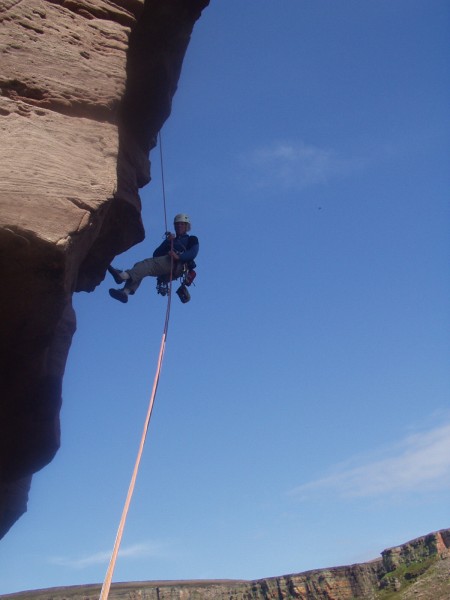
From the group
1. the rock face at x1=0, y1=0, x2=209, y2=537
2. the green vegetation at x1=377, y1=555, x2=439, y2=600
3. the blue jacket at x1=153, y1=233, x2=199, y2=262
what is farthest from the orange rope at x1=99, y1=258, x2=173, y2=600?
the green vegetation at x1=377, y1=555, x2=439, y2=600

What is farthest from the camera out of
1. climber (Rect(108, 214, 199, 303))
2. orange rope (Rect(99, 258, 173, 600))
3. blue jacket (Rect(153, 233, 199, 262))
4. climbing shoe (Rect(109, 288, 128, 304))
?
blue jacket (Rect(153, 233, 199, 262))

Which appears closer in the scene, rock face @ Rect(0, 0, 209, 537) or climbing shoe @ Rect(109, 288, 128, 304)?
rock face @ Rect(0, 0, 209, 537)

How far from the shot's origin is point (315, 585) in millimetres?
75938

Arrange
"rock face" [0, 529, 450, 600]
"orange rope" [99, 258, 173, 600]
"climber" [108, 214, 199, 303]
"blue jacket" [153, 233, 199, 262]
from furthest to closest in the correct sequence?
"rock face" [0, 529, 450, 600]
"blue jacket" [153, 233, 199, 262]
"climber" [108, 214, 199, 303]
"orange rope" [99, 258, 173, 600]

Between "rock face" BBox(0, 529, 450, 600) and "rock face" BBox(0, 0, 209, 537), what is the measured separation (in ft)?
201

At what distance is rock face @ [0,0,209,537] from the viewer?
5973 mm

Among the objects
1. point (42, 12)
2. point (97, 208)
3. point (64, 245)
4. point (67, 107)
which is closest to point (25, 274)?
point (64, 245)

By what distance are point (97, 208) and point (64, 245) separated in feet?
2.23

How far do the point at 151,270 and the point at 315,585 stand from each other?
257 feet

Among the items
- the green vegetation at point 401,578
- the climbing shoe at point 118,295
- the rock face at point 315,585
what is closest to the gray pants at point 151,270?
the climbing shoe at point 118,295

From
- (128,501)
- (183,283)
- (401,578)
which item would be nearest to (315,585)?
(401,578)

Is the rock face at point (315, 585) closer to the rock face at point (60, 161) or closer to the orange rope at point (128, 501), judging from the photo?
the rock face at point (60, 161)

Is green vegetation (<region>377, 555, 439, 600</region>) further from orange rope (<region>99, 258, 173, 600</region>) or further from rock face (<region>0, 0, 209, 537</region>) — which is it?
orange rope (<region>99, 258, 173, 600</region>)

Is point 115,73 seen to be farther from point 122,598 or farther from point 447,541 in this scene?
point 122,598
